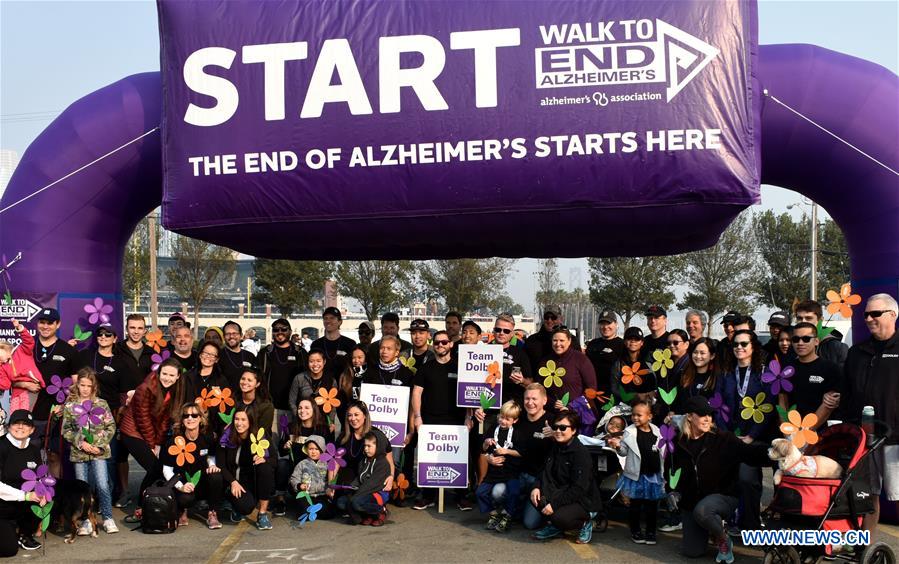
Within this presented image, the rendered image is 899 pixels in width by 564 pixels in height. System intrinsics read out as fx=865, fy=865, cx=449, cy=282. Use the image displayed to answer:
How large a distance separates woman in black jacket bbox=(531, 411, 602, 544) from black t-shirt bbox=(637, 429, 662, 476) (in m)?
0.45

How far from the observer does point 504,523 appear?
24.8ft

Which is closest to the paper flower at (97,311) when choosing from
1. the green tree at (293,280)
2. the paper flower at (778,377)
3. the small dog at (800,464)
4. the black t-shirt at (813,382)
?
the paper flower at (778,377)

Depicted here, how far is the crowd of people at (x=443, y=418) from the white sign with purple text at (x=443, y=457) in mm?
206

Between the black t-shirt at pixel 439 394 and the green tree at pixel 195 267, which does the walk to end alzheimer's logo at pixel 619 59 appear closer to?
the black t-shirt at pixel 439 394

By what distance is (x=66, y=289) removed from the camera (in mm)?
8773

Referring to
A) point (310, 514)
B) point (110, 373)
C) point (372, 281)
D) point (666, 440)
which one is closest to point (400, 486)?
point (310, 514)

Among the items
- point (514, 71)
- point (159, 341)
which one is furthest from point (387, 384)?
point (514, 71)

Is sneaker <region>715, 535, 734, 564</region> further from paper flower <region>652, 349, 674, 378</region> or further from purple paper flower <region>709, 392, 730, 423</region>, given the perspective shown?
paper flower <region>652, 349, 674, 378</region>

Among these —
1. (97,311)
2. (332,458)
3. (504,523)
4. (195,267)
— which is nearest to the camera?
(504,523)

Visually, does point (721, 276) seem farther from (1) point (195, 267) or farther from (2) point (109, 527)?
(2) point (109, 527)

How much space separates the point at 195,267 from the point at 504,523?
34.1 meters

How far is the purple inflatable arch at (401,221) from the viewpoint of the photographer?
7789 millimetres

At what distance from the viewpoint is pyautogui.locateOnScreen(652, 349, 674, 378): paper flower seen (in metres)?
8.16

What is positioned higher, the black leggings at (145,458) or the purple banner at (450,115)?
the purple banner at (450,115)
